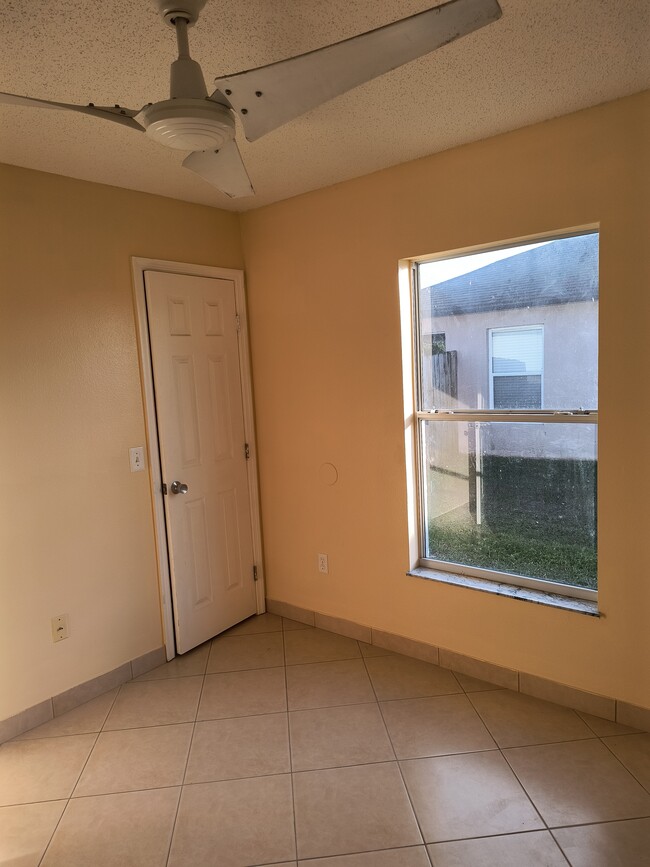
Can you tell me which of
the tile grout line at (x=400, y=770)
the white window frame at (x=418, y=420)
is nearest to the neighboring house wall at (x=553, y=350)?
the white window frame at (x=418, y=420)

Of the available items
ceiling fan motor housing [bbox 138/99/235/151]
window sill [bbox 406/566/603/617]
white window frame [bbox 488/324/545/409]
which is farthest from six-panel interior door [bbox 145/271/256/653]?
ceiling fan motor housing [bbox 138/99/235/151]

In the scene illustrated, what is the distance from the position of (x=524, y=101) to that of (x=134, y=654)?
9.90 feet

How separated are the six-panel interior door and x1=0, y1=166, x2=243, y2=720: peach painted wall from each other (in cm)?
14

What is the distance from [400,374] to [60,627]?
1987mm

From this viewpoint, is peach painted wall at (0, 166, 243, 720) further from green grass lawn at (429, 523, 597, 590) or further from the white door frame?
green grass lawn at (429, 523, 597, 590)

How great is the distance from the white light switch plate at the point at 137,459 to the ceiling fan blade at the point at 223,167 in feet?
4.89

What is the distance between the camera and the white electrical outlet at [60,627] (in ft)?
A: 8.43

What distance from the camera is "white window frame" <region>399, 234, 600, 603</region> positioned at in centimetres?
255

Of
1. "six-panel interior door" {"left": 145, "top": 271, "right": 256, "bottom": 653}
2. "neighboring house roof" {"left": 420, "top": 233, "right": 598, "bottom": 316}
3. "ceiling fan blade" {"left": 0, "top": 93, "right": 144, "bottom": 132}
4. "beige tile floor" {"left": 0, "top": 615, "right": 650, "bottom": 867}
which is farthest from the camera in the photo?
"six-panel interior door" {"left": 145, "top": 271, "right": 256, "bottom": 653}

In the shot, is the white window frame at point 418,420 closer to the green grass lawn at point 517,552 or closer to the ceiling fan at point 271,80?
the green grass lawn at point 517,552

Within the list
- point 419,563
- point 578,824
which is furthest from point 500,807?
point 419,563

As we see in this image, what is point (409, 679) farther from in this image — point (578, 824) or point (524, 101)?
point (524, 101)

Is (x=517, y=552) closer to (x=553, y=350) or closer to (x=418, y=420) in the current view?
(x=418, y=420)

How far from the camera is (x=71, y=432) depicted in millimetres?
2621
